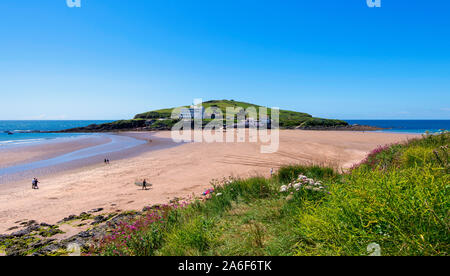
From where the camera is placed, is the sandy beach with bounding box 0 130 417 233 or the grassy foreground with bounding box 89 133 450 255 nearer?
the grassy foreground with bounding box 89 133 450 255

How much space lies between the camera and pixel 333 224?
8.96 feet

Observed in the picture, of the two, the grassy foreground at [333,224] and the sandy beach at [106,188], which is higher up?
the grassy foreground at [333,224]

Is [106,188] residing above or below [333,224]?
below

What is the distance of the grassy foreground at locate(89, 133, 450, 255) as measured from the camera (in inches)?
88.0

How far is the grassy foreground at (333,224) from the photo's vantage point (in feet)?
7.34

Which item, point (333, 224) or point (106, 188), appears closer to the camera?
point (333, 224)

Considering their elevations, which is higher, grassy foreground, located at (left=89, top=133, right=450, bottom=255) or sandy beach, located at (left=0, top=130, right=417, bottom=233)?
grassy foreground, located at (left=89, top=133, right=450, bottom=255)

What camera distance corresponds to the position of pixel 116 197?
11.2m

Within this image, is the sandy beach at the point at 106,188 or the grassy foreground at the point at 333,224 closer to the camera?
the grassy foreground at the point at 333,224
